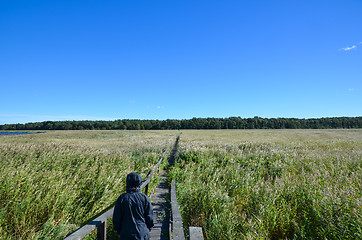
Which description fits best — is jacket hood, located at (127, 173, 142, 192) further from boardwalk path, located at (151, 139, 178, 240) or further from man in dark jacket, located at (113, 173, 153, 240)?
boardwalk path, located at (151, 139, 178, 240)

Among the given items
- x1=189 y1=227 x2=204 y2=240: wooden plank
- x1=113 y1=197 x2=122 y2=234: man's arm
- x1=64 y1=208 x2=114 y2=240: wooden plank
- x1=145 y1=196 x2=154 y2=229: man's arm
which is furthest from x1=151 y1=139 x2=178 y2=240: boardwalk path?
x1=189 y1=227 x2=204 y2=240: wooden plank

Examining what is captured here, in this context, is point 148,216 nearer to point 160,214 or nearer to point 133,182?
point 133,182

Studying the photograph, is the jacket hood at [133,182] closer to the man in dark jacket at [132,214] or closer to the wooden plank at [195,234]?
the man in dark jacket at [132,214]

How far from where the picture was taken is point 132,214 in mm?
3213

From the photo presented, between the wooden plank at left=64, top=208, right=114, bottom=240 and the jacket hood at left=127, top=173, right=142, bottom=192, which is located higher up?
the jacket hood at left=127, top=173, right=142, bottom=192

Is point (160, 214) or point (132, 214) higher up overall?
point (132, 214)

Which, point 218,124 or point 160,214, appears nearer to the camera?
point 160,214

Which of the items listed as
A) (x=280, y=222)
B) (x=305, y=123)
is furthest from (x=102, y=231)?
(x=305, y=123)

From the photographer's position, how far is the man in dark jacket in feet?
10.4

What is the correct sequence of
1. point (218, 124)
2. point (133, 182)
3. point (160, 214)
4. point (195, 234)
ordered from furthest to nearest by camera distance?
point (218, 124) → point (160, 214) → point (133, 182) → point (195, 234)

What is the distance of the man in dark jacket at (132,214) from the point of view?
10.4 feet

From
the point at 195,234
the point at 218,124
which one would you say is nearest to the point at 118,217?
the point at 195,234

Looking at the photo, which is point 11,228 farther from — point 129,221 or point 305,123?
point 305,123

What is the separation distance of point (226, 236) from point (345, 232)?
235cm
